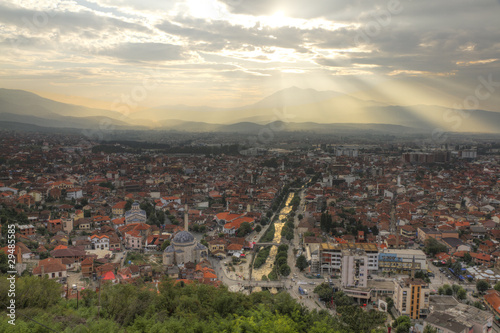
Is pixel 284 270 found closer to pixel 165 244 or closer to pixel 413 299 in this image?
pixel 413 299

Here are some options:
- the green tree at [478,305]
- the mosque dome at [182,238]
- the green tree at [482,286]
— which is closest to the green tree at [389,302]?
the green tree at [478,305]

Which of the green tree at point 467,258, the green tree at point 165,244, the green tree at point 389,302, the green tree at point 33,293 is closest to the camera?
the green tree at point 33,293

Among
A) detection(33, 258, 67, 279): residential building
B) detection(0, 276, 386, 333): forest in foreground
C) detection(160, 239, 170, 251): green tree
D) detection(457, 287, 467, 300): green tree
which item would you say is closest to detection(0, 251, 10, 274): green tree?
detection(33, 258, 67, 279): residential building

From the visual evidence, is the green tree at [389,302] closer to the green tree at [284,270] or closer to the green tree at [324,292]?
the green tree at [324,292]

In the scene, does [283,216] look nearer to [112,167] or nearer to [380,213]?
[380,213]

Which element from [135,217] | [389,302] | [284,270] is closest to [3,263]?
[135,217]
